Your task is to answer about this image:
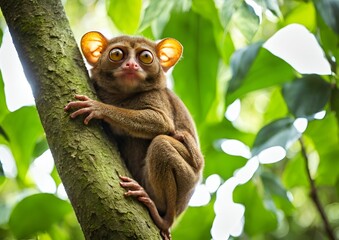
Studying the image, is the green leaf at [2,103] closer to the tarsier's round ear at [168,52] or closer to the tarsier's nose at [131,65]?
the tarsier's nose at [131,65]

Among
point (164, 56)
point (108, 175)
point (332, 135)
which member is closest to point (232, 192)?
point (332, 135)

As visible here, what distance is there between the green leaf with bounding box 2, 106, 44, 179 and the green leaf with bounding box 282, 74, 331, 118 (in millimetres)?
1873

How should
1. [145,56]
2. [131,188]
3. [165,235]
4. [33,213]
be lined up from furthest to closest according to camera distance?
[33,213]
[145,56]
[165,235]
[131,188]

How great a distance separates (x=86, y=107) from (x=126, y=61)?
1.13 m

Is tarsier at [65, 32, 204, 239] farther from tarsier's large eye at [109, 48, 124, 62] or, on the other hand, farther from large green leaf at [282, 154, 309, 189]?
large green leaf at [282, 154, 309, 189]

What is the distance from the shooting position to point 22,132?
4109 mm

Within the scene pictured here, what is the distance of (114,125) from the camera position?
11.9ft

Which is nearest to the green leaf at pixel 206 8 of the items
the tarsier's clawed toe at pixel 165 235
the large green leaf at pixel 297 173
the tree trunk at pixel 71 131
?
the tree trunk at pixel 71 131

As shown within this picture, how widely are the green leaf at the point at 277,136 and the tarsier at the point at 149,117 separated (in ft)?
1.47

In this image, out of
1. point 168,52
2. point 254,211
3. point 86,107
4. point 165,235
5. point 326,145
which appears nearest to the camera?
point 86,107

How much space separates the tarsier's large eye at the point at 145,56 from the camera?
421cm

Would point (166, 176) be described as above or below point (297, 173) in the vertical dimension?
above

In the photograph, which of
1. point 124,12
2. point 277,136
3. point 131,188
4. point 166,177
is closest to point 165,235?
point 166,177

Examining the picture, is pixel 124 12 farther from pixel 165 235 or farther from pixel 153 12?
pixel 165 235
